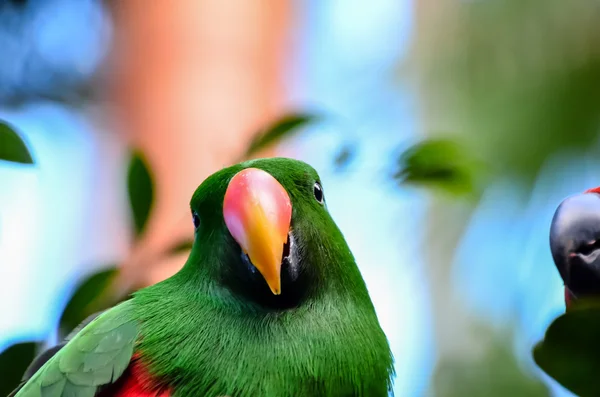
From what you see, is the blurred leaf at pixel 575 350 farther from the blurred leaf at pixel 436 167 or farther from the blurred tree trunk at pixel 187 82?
the blurred tree trunk at pixel 187 82

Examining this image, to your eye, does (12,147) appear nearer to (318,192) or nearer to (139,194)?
(139,194)

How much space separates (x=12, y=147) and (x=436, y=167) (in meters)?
0.72

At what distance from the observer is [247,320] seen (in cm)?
68

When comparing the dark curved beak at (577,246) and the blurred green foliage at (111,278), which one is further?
the dark curved beak at (577,246)

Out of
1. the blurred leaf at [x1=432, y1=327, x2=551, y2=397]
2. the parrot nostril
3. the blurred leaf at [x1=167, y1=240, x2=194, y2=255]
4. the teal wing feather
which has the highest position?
the parrot nostril

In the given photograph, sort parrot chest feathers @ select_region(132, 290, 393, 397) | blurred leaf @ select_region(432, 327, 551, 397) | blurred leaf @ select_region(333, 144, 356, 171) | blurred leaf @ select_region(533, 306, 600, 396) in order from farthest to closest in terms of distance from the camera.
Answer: blurred leaf @ select_region(432, 327, 551, 397) → blurred leaf @ select_region(333, 144, 356, 171) → parrot chest feathers @ select_region(132, 290, 393, 397) → blurred leaf @ select_region(533, 306, 600, 396)

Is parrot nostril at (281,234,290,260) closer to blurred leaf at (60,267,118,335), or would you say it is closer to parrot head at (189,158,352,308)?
parrot head at (189,158,352,308)

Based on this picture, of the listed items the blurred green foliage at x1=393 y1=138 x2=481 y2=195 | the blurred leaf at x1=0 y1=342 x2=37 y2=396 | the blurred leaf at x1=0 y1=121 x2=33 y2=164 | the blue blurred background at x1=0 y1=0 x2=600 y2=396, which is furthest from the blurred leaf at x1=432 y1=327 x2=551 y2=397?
the blurred leaf at x1=0 y1=121 x2=33 y2=164

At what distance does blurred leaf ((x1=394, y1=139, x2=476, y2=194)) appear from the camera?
1020 mm

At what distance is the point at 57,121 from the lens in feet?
6.04

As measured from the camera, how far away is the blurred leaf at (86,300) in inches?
38.9

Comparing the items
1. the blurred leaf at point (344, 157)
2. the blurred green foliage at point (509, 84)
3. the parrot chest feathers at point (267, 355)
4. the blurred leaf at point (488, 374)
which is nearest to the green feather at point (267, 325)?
the parrot chest feathers at point (267, 355)

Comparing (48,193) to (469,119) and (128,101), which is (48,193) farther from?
(469,119)

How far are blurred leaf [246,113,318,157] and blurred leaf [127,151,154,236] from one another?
0.22 m
